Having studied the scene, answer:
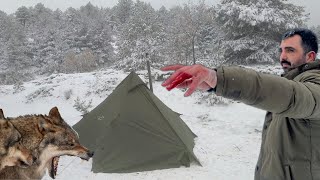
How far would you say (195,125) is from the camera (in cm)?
1059

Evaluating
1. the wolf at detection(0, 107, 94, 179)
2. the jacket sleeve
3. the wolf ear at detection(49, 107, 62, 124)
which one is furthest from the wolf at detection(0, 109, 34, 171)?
the jacket sleeve

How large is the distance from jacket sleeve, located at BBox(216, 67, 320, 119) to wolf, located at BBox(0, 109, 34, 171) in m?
1.08

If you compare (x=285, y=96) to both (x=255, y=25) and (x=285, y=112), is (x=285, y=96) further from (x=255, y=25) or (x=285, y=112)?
(x=255, y=25)

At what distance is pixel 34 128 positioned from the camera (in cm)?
187

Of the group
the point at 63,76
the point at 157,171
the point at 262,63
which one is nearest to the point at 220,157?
the point at 157,171

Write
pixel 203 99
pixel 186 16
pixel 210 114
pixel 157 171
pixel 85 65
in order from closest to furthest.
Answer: pixel 157 171 → pixel 210 114 → pixel 203 99 → pixel 186 16 → pixel 85 65

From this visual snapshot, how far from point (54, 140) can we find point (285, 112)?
1.36 metres

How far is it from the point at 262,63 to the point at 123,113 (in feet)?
51.3

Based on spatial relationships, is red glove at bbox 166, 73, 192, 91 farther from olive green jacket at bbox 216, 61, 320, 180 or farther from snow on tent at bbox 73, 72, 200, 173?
snow on tent at bbox 73, 72, 200, 173

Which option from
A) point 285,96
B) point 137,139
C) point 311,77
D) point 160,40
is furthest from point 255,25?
point 285,96

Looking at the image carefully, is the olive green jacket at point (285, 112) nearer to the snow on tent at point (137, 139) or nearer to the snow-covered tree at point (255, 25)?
the snow on tent at point (137, 139)

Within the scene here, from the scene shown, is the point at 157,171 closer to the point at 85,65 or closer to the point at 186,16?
the point at 186,16

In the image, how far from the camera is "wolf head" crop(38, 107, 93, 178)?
1899 mm

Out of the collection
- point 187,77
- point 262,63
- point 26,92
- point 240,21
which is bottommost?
point 26,92
